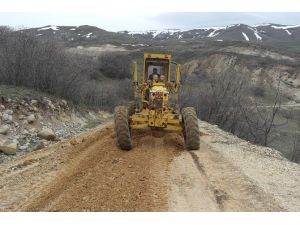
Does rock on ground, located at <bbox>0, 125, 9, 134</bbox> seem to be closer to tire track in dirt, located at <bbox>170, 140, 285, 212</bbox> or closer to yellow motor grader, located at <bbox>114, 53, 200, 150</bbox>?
yellow motor grader, located at <bbox>114, 53, 200, 150</bbox>

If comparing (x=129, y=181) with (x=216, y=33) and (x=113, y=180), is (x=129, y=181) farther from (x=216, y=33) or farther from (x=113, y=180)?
(x=216, y=33)

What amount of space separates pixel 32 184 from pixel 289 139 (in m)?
28.8

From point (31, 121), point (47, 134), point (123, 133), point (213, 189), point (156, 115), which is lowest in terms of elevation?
point (47, 134)

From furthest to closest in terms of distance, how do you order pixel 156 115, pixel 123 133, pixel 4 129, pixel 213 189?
pixel 4 129 → pixel 156 115 → pixel 123 133 → pixel 213 189

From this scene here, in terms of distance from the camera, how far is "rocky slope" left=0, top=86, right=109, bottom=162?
15504 millimetres

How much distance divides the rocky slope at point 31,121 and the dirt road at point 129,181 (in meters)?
1.62

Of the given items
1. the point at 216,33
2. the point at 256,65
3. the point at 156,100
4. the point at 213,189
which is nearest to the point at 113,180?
the point at 213,189

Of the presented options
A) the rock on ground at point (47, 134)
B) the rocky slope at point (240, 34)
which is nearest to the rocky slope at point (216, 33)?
the rocky slope at point (240, 34)

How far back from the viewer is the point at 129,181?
9531 millimetres

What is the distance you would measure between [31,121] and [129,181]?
896cm

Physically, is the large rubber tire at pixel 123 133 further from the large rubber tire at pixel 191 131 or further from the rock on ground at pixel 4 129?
the rock on ground at pixel 4 129

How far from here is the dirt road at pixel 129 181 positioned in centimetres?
826

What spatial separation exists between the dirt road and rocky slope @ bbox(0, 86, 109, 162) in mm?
1625

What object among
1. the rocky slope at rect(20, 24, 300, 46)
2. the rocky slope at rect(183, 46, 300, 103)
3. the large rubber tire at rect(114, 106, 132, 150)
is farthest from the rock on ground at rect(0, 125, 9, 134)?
the rocky slope at rect(20, 24, 300, 46)
